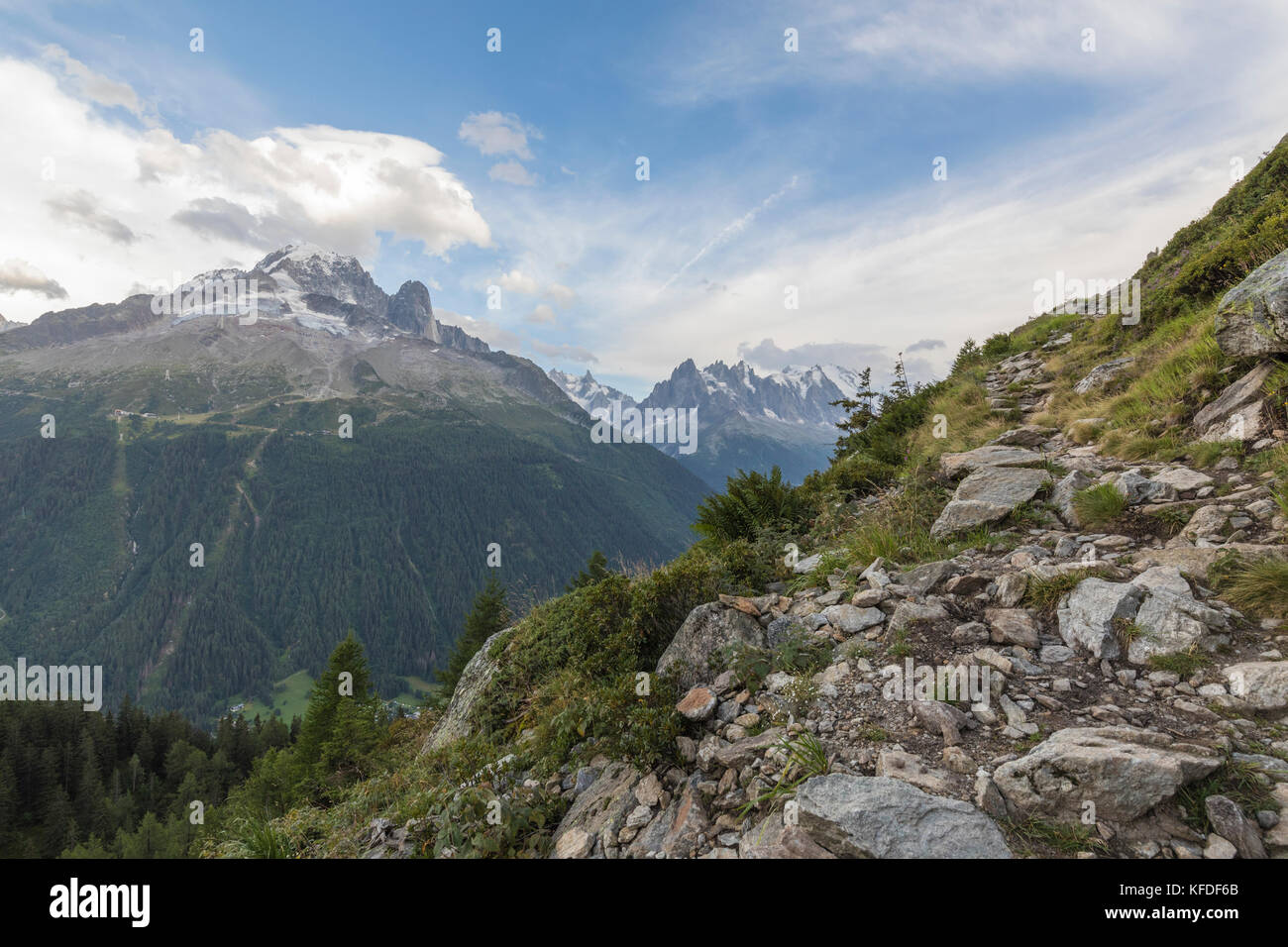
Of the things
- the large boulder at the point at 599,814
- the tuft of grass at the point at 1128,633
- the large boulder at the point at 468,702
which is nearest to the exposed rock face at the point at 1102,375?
the tuft of grass at the point at 1128,633

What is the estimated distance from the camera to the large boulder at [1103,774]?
329cm

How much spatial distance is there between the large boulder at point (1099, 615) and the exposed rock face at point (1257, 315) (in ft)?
18.3

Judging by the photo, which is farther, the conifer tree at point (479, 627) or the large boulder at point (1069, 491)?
the conifer tree at point (479, 627)

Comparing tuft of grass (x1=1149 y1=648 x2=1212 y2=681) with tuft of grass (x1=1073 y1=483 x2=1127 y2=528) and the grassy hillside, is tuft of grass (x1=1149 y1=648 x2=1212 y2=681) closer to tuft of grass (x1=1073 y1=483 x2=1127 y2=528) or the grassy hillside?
the grassy hillside

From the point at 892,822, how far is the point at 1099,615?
325 cm

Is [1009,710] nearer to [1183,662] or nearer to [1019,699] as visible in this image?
[1019,699]

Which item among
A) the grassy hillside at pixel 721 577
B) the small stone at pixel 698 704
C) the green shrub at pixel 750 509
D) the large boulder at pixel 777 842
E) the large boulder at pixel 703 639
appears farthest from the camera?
the green shrub at pixel 750 509

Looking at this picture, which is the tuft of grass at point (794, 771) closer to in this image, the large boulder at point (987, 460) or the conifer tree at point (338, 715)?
the large boulder at point (987, 460)

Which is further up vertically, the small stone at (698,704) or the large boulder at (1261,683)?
the large boulder at (1261,683)

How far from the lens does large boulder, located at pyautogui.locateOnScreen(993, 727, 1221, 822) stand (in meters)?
3.29

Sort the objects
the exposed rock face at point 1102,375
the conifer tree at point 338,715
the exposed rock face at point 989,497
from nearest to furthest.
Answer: the exposed rock face at point 989,497 → the exposed rock face at point 1102,375 → the conifer tree at point 338,715

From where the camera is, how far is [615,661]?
306 inches

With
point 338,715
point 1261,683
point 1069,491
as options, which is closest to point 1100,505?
point 1069,491
